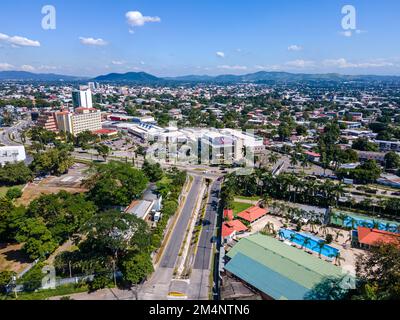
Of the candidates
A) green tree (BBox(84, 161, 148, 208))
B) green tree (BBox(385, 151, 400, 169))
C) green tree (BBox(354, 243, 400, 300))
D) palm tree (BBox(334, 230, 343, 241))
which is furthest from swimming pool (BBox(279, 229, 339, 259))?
green tree (BBox(385, 151, 400, 169))

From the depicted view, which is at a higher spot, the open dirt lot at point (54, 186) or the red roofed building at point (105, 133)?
the red roofed building at point (105, 133)

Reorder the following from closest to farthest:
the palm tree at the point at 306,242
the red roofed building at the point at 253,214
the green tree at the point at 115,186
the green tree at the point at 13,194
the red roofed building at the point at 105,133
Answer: the palm tree at the point at 306,242, the red roofed building at the point at 253,214, the green tree at the point at 115,186, the green tree at the point at 13,194, the red roofed building at the point at 105,133

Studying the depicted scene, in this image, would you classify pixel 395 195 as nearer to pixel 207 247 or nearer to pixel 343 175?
pixel 343 175

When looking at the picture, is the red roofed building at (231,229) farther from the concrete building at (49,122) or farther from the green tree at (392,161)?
the concrete building at (49,122)

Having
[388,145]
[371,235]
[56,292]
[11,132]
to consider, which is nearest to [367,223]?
[371,235]

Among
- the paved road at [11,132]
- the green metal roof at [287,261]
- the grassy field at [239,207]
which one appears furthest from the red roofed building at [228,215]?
the paved road at [11,132]
